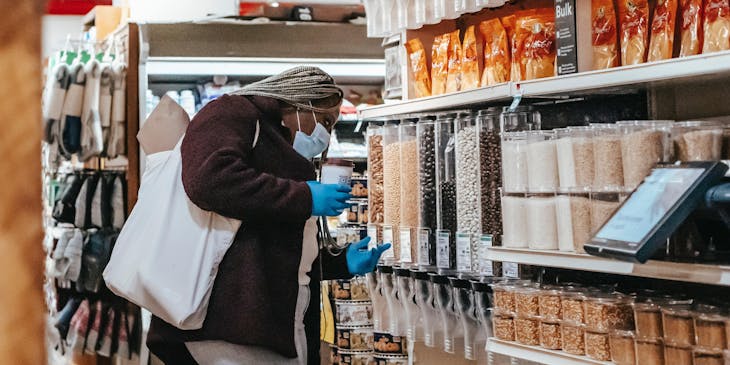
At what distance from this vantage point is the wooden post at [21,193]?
226 mm

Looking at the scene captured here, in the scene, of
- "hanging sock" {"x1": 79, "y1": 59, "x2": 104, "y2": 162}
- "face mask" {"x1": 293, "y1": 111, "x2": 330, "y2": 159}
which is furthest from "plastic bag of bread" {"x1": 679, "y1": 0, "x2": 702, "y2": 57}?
"hanging sock" {"x1": 79, "y1": 59, "x2": 104, "y2": 162}

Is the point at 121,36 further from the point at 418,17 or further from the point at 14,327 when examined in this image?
the point at 14,327

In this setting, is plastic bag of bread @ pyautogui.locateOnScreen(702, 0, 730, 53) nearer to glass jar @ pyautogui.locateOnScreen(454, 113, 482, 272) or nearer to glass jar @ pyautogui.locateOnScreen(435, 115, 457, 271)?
glass jar @ pyautogui.locateOnScreen(454, 113, 482, 272)

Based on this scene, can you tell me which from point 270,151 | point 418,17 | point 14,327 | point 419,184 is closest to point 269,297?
point 270,151

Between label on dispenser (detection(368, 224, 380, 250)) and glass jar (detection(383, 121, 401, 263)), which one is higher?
glass jar (detection(383, 121, 401, 263))

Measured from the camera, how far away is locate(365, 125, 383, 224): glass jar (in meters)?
3.07

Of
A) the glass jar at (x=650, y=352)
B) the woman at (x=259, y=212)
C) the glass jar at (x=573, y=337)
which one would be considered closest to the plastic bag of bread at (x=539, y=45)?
the woman at (x=259, y=212)

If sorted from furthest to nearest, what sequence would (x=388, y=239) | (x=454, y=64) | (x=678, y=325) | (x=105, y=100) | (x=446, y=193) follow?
(x=105, y=100), (x=388, y=239), (x=454, y=64), (x=446, y=193), (x=678, y=325)

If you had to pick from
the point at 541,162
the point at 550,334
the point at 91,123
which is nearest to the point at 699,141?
the point at 541,162

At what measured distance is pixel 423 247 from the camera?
2.79 m

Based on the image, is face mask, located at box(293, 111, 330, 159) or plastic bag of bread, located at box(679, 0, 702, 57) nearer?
plastic bag of bread, located at box(679, 0, 702, 57)

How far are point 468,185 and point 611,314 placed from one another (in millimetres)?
713

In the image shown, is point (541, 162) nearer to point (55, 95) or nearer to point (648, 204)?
point (648, 204)

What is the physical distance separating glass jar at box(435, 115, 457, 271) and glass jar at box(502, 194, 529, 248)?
349 millimetres
